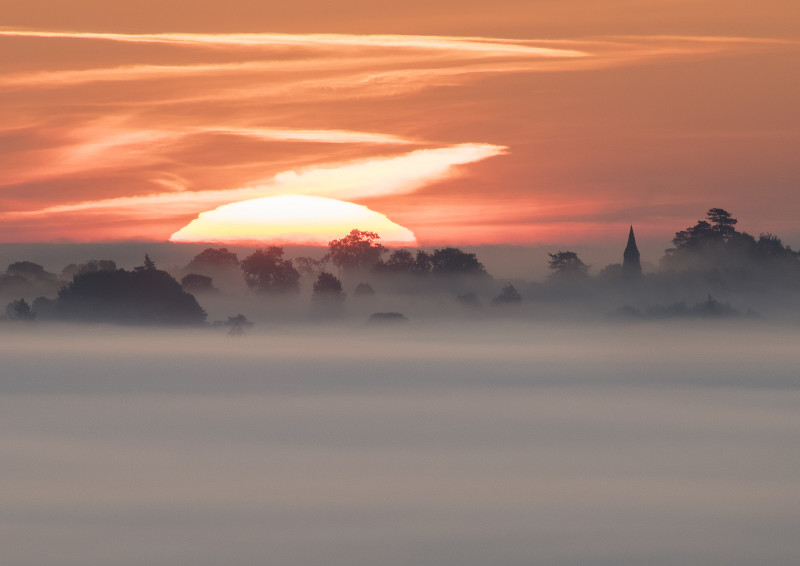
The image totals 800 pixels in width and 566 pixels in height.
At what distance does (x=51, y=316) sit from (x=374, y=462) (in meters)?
99.4

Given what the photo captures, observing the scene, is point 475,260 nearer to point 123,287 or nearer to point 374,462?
point 123,287

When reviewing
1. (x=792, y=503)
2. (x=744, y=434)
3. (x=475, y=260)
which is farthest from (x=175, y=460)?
(x=475, y=260)

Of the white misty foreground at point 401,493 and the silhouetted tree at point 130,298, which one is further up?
the silhouetted tree at point 130,298

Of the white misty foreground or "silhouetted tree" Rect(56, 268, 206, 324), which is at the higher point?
"silhouetted tree" Rect(56, 268, 206, 324)

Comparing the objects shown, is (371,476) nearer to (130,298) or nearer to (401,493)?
(401,493)

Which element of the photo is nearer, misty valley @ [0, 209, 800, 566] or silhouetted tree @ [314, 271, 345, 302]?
misty valley @ [0, 209, 800, 566]

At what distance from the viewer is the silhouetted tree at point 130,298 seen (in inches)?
6939

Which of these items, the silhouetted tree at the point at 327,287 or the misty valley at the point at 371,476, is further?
the silhouetted tree at the point at 327,287

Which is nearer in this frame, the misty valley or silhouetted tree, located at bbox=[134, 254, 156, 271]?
the misty valley

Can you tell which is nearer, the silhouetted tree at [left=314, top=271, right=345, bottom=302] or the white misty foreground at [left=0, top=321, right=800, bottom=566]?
the white misty foreground at [left=0, top=321, right=800, bottom=566]

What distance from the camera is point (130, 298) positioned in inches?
7032

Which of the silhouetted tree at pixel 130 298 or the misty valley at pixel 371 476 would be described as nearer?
the misty valley at pixel 371 476

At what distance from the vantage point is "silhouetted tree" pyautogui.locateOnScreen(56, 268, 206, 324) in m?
176

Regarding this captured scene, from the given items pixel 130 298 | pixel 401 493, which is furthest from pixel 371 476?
pixel 130 298
